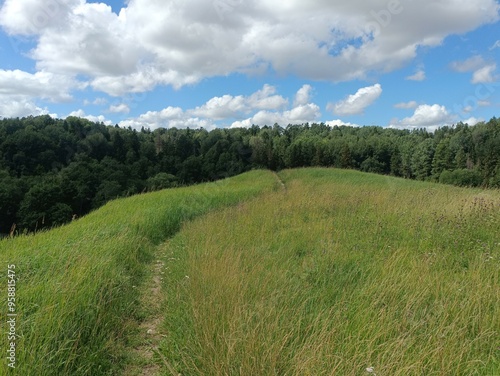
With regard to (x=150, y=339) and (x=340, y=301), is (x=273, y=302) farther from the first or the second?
(x=150, y=339)

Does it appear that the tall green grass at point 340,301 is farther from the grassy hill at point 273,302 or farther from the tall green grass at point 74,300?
the tall green grass at point 74,300

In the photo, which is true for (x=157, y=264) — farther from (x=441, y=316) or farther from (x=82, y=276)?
(x=441, y=316)

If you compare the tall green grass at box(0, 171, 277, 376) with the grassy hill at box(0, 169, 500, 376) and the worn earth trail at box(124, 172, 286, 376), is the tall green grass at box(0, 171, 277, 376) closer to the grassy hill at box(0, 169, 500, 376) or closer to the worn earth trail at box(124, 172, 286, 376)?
the grassy hill at box(0, 169, 500, 376)

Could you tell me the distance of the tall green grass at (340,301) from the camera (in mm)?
2578

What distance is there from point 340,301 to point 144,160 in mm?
69121

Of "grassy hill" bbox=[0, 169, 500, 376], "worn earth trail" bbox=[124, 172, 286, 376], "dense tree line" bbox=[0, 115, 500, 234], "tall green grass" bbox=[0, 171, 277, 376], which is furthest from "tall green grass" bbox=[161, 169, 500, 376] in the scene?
"dense tree line" bbox=[0, 115, 500, 234]

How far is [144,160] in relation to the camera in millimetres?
67812

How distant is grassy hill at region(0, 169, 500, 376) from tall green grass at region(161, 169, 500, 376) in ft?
0.06

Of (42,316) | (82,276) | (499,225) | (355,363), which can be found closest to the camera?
(355,363)

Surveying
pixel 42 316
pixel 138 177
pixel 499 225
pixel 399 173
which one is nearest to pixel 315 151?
pixel 399 173

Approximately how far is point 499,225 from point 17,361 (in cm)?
795

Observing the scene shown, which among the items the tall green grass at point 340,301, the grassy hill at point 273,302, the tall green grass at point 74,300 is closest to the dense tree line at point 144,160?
the tall green grass at point 74,300

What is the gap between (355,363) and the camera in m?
2.45

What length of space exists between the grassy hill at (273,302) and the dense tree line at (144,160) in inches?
1338
